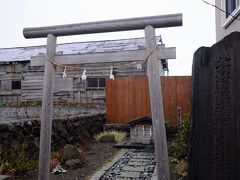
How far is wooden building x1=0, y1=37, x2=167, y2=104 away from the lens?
1388 cm

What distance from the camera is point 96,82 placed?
14.1 meters

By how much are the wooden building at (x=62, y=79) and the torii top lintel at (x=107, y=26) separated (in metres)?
9.99

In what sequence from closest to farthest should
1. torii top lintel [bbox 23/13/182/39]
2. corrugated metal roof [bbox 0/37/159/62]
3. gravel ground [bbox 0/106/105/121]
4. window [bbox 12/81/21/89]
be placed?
torii top lintel [bbox 23/13/182/39], gravel ground [bbox 0/106/105/121], corrugated metal roof [bbox 0/37/159/62], window [bbox 12/81/21/89]

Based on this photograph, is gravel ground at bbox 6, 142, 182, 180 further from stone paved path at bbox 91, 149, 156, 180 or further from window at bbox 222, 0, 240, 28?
window at bbox 222, 0, 240, 28

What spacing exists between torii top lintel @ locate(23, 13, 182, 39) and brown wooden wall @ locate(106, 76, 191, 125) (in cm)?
554

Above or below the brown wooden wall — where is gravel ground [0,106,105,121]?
below

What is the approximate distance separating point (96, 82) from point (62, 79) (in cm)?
268

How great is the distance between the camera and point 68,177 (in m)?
3.86

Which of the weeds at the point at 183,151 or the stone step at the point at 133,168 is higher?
the weeds at the point at 183,151

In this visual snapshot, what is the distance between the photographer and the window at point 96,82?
548 inches

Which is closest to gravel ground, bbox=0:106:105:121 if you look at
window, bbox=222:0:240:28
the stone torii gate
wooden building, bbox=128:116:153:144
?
wooden building, bbox=128:116:153:144

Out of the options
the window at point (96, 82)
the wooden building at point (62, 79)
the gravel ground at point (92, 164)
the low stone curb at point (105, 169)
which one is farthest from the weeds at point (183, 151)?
the window at point (96, 82)

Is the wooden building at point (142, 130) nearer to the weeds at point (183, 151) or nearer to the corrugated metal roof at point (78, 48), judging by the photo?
the weeds at point (183, 151)

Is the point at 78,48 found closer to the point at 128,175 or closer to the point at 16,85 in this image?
the point at 16,85
